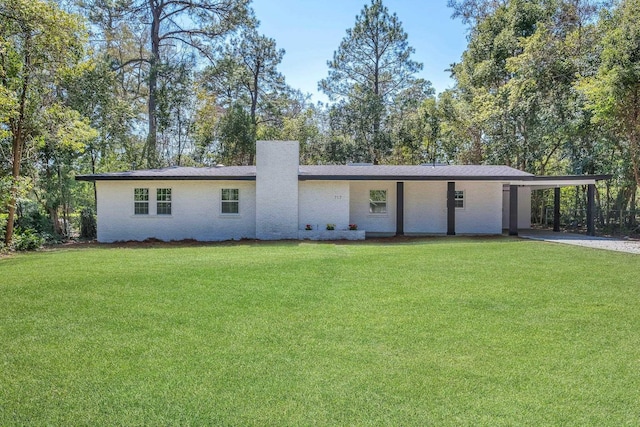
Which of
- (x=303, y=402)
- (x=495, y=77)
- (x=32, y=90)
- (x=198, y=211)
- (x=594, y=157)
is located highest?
(x=495, y=77)

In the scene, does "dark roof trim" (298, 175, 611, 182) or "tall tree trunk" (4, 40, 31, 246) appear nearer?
"tall tree trunk" (4, 40, 31, 246)

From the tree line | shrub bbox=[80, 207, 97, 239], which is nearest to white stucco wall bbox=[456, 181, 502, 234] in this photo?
the tree line

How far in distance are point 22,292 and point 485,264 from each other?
9.17 metres

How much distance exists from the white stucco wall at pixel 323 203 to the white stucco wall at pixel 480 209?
17.4 ft

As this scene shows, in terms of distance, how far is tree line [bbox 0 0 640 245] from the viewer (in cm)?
1453

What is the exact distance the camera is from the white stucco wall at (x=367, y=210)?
18500 mm

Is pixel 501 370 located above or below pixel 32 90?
below

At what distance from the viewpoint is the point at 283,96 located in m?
30.8

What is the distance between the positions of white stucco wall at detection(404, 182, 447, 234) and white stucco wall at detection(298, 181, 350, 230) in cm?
333

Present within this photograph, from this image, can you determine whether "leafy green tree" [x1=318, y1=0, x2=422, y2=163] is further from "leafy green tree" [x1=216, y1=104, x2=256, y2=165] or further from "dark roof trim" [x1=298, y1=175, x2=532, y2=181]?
"dark roof trim" [x1=298, y1=175, x2=532, y2=181]

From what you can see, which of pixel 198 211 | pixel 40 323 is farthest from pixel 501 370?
pixel 198 211

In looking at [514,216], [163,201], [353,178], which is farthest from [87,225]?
[514,216]

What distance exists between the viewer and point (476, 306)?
615 centimetres

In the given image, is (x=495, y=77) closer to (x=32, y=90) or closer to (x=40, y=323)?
(x=32, y=90)
